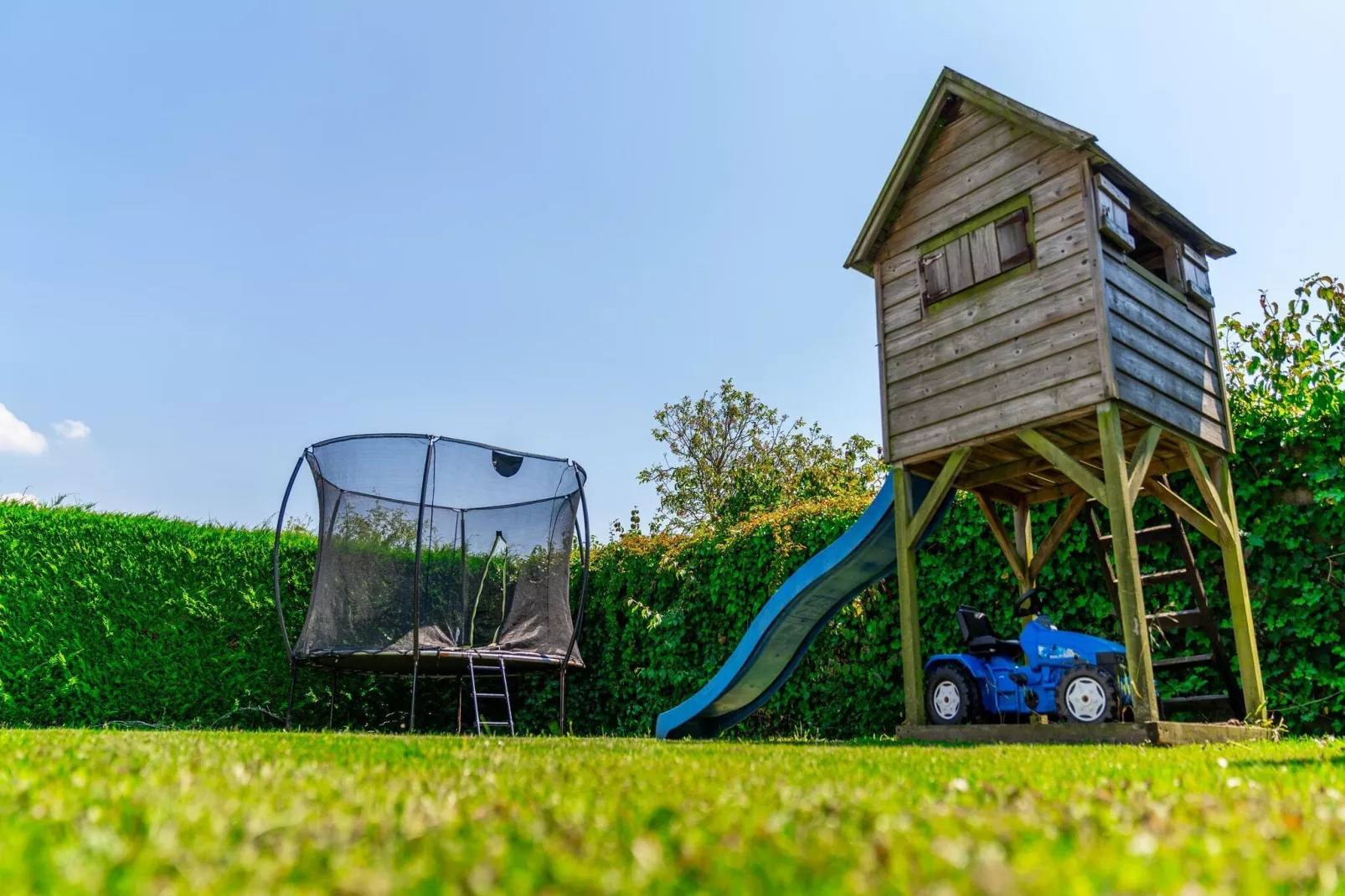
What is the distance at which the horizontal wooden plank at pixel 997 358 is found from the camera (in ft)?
18.3

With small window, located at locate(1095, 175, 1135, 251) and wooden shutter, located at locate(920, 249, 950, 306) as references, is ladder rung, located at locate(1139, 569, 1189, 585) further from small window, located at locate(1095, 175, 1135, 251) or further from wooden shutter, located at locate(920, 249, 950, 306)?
wooden shutter, located at locate(920, 249, 950, 306)

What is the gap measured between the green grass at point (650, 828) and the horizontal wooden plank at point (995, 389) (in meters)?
3.43

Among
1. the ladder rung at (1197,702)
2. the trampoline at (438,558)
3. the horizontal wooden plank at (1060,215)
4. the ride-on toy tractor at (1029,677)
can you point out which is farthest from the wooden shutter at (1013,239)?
the trampoline at (438,558)

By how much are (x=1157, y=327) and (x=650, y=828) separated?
6018 mm

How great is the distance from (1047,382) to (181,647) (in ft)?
31.0

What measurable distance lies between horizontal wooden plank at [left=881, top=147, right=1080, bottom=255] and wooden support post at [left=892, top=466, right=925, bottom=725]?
2.24 metres

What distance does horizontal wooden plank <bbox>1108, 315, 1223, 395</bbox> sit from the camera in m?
5.58

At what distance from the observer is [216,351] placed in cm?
1168

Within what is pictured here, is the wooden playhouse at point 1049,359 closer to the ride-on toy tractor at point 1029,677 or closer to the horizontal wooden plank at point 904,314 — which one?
the horizontal wooden plank at point 904,314

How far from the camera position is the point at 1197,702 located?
570 centimetres

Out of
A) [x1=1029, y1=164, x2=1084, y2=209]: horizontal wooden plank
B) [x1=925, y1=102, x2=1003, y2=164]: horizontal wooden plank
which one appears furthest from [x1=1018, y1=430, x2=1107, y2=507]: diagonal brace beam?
[x1=925, y1=102, x2=1003, y2=164]: horizontal wooden plank

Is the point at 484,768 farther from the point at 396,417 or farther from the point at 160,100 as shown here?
the point at 396,417

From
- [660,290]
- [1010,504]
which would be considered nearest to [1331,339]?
[1010,504]

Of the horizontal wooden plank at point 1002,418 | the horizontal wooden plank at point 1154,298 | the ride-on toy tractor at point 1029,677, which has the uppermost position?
the horizontal wooden plank at point 1154,298
